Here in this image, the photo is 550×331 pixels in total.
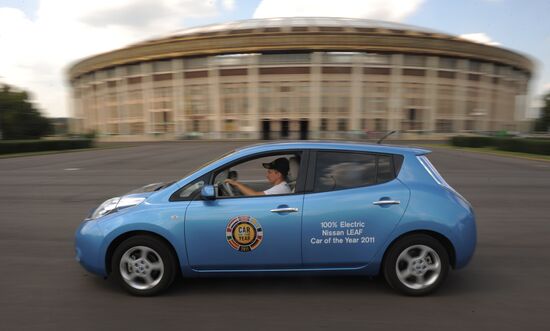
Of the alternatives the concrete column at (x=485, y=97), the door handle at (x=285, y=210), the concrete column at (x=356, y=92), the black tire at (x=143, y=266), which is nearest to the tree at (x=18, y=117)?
the concrete column at (x=356, y=92)

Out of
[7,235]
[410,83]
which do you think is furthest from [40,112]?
[7,235]

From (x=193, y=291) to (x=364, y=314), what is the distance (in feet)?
5.61

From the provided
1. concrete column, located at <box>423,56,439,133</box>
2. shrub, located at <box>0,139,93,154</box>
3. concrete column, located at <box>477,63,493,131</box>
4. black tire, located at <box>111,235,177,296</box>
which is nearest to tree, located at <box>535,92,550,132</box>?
concrete column, located at <box>477,63,493,131</box>

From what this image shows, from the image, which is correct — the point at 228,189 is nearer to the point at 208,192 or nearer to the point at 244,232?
the point at 208,192

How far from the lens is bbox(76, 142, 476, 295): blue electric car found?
3.65 m

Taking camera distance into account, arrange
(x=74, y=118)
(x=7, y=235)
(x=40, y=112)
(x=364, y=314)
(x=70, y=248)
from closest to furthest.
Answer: (x=364, y=314) → (x=70, y=248) → (x=7, y=235) → (x=40, y=112) → (x=74, y=118)

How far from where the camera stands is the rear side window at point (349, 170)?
3.78 meters

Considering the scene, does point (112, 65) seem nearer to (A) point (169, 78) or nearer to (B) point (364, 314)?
(A) point (169, 78)

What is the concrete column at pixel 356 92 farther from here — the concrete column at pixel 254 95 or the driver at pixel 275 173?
the driver at pixel 275 173

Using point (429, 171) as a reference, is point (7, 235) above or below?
below

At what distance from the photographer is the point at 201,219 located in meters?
3.65

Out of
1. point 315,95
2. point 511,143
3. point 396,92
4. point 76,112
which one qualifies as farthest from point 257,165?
point 76,112

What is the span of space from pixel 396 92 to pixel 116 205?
63.9 metres

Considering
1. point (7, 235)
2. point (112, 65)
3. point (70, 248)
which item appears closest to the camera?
point (70, 248)
